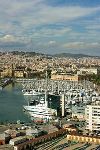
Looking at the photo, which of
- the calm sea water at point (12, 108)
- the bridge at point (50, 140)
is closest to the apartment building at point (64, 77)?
the calm sea water at point (12, 108)

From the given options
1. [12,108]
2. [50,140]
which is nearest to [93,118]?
[50,140]

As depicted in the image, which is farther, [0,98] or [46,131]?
[0,98]

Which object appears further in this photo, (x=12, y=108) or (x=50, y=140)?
(x=12, y=108)

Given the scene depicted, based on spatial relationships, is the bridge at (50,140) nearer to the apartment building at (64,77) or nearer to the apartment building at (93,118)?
the apartment building at (93,118)

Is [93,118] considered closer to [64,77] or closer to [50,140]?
[50,140]

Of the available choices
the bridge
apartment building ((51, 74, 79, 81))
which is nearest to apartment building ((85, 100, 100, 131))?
the bridge

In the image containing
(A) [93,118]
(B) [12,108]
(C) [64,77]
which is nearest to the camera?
(A) [93,118]

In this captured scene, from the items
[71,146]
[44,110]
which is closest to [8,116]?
[44,110]

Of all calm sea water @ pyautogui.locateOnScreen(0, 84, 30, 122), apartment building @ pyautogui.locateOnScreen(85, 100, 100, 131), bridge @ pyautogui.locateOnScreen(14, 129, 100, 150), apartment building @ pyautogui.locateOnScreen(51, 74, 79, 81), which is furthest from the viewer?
apartment building @ pyautogui.locateOnScreen(51, 74, 79, 81)

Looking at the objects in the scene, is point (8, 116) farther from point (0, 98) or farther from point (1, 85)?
point (1, 85)

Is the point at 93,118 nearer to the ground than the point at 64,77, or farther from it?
nearer to the ground

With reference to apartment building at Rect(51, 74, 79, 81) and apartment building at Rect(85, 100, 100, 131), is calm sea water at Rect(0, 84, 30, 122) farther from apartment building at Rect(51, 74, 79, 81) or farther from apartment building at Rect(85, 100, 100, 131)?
apartment building at Rect(51, 74, 79, 81)
